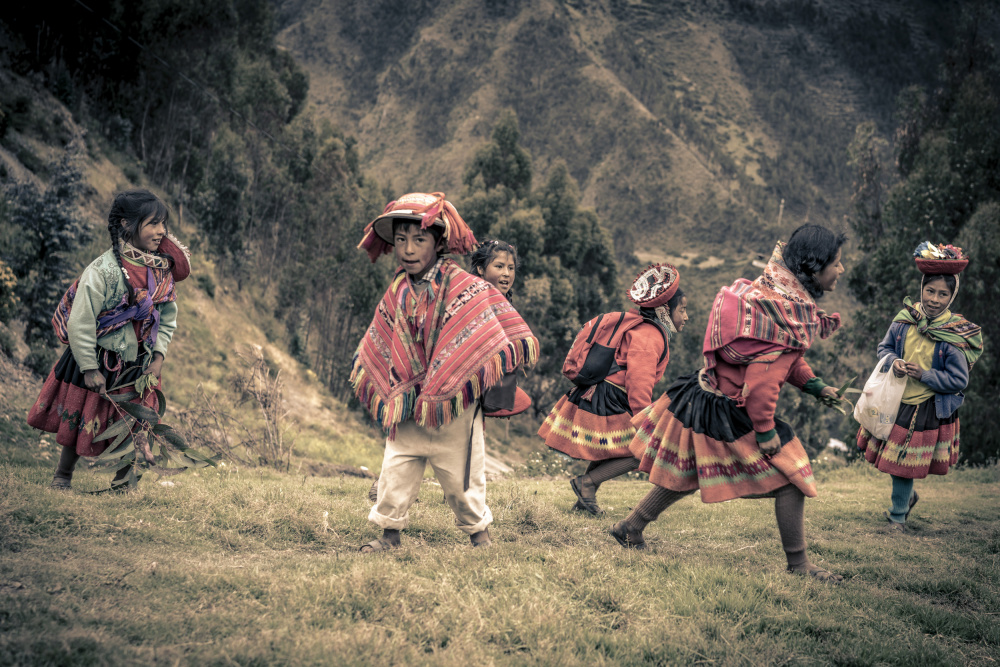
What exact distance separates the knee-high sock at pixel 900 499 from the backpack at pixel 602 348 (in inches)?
90.3

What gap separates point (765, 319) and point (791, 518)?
121 cm

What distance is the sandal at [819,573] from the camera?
4.23m

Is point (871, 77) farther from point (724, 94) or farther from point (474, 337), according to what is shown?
point (474, 337)

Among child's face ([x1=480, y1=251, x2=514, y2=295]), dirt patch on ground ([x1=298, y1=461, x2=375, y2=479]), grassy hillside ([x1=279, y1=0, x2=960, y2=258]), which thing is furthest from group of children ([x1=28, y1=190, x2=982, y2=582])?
grassy hillside ([x1=279, y1=0, x2=960, y2=258])

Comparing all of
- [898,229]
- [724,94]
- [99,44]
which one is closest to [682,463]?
[898,229]

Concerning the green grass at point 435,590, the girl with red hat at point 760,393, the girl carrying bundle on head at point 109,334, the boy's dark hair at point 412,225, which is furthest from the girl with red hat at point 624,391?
the girl carrying bundle on head at point 109,334

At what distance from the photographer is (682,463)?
439 cm

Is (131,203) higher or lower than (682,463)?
higher

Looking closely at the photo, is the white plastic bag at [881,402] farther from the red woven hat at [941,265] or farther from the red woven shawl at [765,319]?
the red woven shawl at [765,319]

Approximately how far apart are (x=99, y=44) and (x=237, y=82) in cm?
779

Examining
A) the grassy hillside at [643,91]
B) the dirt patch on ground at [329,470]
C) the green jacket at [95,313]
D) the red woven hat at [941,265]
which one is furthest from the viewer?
the grassy hillside at [643,91]

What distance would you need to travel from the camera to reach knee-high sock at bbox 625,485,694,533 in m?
4.61

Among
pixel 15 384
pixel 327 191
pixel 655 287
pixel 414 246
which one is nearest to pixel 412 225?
pixel 414 246

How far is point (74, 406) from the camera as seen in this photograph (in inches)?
195
